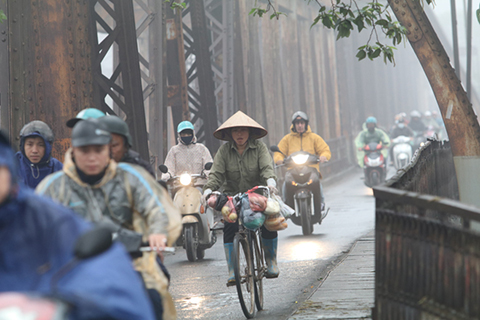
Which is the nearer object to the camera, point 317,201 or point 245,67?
point 317,201

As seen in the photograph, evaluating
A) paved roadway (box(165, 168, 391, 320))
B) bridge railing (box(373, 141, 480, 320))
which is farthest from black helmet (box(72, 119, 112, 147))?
paved roadway (box(165, 168, 391, 320))

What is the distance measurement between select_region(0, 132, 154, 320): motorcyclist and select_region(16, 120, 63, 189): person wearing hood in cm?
396

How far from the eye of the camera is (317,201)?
468 inches

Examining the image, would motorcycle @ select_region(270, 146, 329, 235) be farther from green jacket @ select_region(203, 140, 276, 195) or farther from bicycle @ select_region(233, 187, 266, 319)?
bicycle @ select_region(233, 187, 266, 319)

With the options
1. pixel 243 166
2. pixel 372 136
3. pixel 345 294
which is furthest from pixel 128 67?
pixel 372 136

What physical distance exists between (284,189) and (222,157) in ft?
16.6

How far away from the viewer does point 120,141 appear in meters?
4.31

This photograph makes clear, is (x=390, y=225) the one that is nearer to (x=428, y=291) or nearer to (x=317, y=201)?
(x=428, y=291)

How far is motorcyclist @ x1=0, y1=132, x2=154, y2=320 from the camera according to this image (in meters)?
2.23

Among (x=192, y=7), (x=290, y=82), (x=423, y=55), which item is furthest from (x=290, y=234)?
(x=290, y=82)

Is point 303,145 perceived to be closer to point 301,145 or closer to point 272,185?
point 301,145

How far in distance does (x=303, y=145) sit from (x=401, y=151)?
11.1m

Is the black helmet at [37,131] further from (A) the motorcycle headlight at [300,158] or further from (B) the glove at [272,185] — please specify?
(A) the motorcycle headlight at [300,158]

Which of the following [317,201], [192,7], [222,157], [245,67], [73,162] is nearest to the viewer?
[73,162]
